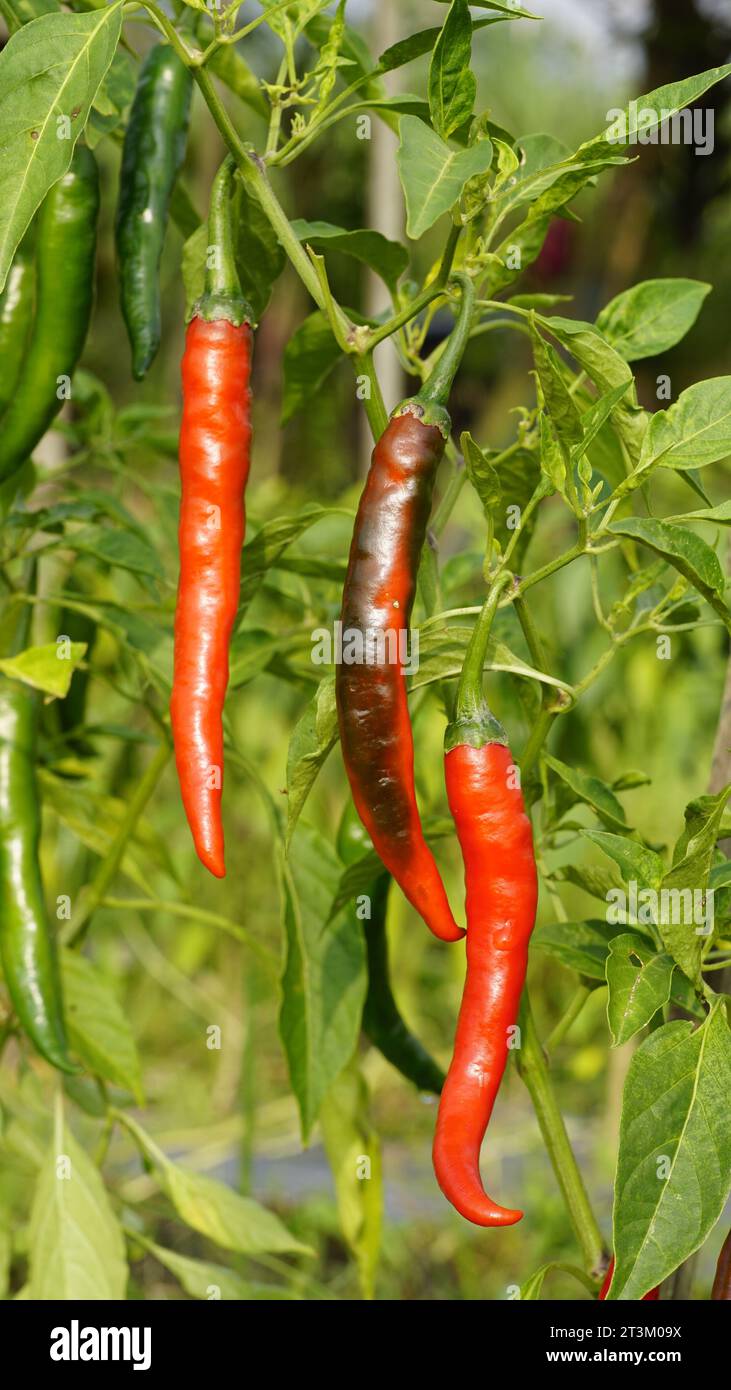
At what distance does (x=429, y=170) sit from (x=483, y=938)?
0.38 metres

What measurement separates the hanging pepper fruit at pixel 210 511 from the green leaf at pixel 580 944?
8.5 inches

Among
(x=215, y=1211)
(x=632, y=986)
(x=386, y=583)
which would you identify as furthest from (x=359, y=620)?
(x=215, y=1211)

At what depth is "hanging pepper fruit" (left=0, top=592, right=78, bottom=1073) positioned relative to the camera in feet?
3.58

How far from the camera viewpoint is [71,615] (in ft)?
4.31

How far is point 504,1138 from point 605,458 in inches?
70.5

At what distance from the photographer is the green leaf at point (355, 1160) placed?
3.98ft

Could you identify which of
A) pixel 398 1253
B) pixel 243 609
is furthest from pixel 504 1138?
pixel 243 609

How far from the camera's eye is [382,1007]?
45.9 inches

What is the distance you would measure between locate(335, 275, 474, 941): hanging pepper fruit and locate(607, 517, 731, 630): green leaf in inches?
4.1

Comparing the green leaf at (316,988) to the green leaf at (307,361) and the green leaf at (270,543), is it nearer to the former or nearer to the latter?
the green leaf at (270,543)

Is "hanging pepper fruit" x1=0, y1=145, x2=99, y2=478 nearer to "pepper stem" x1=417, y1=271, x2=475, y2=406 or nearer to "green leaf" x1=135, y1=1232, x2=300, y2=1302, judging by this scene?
"pepper stem" x1=417, y1=271, x2=475, y2=406

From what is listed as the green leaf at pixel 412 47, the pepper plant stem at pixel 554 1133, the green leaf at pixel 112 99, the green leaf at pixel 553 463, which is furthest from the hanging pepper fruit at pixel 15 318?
the pepper plant stem at pixel 554 1133

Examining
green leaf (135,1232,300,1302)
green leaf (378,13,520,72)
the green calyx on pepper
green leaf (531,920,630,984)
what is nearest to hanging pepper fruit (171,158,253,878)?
the green calyx on pepper

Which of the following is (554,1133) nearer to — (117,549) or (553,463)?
(553,463)
